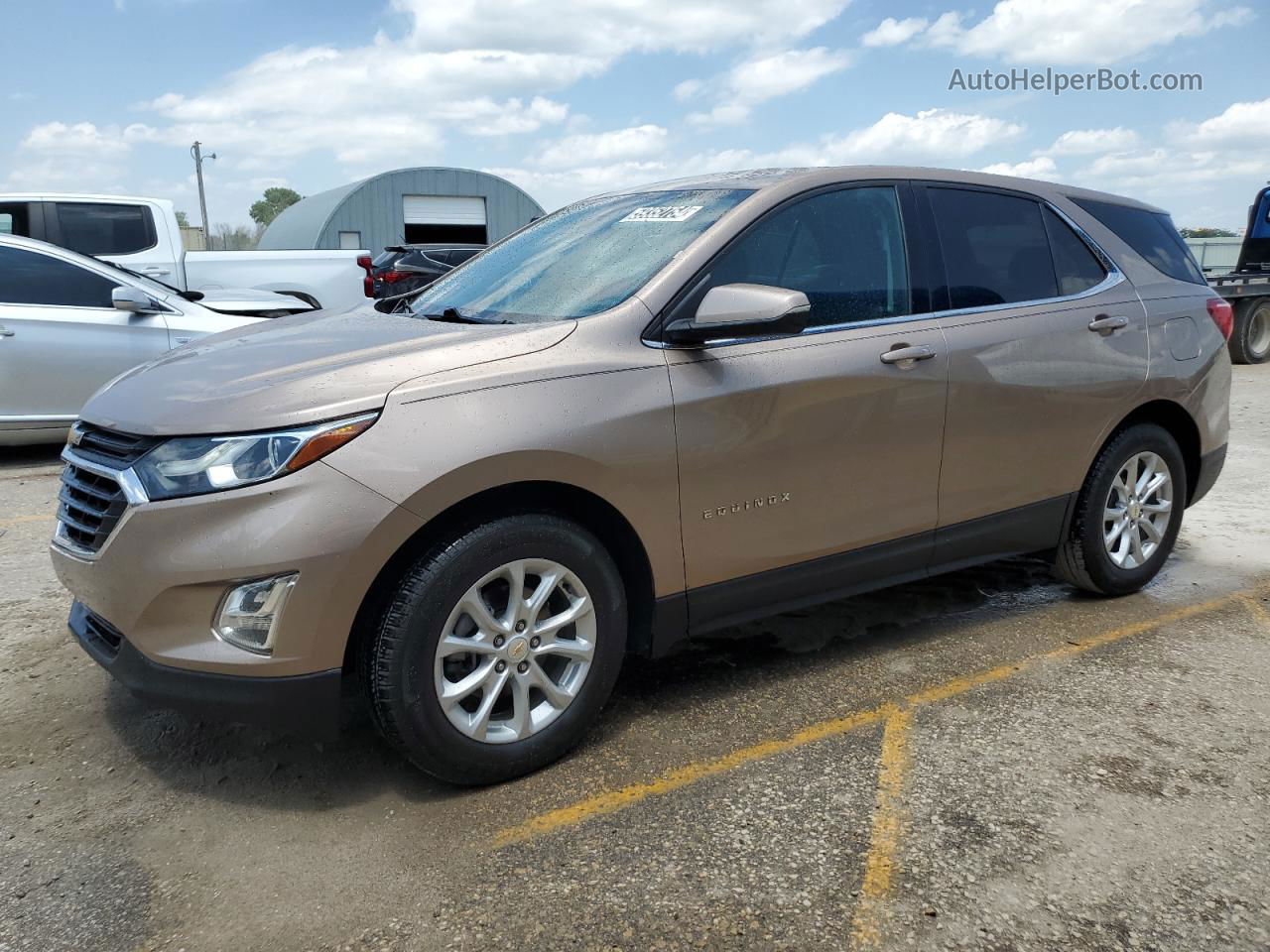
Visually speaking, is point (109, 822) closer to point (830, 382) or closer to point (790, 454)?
point (790, 454)

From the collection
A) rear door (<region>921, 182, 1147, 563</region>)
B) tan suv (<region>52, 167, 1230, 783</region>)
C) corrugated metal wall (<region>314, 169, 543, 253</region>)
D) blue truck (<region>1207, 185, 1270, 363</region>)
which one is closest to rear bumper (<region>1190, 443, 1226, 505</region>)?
tan suv (<region>52, 167, 1230, 783</region>)

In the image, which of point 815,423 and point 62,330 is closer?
point 815,423

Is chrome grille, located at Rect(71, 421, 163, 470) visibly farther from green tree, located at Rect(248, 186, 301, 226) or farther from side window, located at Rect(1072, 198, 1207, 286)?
green tree, located at Rect(248, 186, 301, 226)

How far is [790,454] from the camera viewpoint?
3268mm

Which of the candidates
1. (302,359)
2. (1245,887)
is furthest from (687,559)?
(1245,887)

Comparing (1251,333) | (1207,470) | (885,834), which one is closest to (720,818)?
(885,834)

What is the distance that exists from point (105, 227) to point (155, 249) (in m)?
0.47

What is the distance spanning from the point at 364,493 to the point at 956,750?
188cm

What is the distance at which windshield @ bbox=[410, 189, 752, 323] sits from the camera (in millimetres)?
3262

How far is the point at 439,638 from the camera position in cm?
270

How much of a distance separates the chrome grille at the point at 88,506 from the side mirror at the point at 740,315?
1.55 m

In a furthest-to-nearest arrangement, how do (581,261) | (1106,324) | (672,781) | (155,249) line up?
(155,249) < (1106,324) < (581,261) < (672,781)

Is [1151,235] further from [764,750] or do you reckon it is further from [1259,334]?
[1259,334]

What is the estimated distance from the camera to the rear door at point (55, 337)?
731 cm
